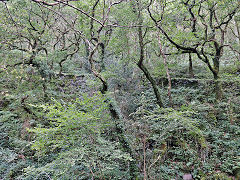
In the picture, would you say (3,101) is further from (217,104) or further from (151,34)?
(217,104)

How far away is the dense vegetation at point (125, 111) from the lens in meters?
3.48

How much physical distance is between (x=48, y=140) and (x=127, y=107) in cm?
476

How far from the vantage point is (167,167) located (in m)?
4.85

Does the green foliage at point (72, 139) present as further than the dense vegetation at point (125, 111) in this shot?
No

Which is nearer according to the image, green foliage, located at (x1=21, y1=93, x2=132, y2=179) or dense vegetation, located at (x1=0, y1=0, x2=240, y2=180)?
green foliage, located at (x1=21, y1=93, x2=132, y2=179)

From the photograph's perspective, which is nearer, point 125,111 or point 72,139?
point 72,139

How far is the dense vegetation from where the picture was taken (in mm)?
3484

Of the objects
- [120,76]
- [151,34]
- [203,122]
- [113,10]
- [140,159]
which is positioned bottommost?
[140,159]

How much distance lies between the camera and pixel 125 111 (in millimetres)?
7387

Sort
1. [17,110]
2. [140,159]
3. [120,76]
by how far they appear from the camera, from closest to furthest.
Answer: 1. [140,159]
2. [17,110]
3. [120,76]

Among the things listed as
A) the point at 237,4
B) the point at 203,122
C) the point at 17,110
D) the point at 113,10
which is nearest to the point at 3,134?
the point at 17,110

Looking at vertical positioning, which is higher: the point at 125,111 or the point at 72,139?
the point at 72,139

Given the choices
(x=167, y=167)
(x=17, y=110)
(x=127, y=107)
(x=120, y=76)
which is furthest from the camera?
(x=120, y=76)

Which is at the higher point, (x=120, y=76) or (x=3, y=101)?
(x=120, y=76)
